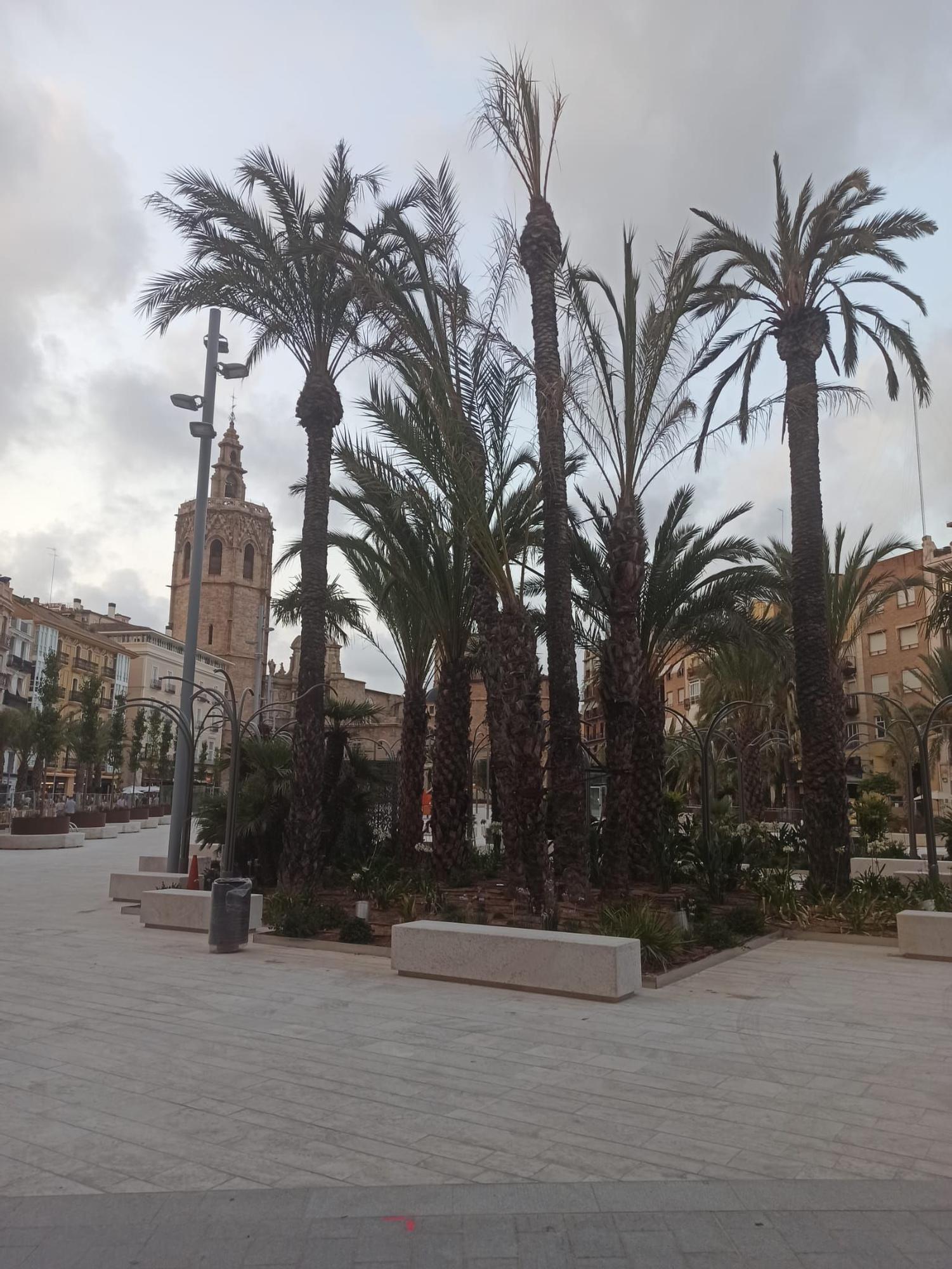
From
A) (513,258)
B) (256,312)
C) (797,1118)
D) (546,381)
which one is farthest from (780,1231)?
(256,312)

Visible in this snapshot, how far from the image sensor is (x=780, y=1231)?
3.45 metres

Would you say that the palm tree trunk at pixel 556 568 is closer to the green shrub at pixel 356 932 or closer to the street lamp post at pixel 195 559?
the green shrub at pixel 356 932

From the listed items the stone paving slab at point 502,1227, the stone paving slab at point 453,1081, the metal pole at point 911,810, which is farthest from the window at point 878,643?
the stone paving slab at point 502,1227

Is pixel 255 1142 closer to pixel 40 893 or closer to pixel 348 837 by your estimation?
pixel 348 837

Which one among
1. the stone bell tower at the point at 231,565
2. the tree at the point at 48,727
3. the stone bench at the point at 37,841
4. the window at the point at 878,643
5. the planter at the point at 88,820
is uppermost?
the stone bell tower at the point at 231,565

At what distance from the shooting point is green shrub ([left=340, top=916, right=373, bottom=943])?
34.1 feet

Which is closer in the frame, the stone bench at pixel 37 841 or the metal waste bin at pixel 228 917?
the metal waste bin at pixel 228 917

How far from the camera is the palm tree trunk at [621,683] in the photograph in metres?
12.0

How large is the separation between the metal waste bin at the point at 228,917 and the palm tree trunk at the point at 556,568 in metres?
3.85

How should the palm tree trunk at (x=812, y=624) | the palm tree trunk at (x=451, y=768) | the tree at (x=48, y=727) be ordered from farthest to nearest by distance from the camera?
the tree at (x=48, y=727)
the palm tree trunk at (x=451, y=768)
the palm tree trunk at (x=812, y=624)

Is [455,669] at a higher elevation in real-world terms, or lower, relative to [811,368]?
lower

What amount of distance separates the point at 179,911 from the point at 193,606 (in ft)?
17.4

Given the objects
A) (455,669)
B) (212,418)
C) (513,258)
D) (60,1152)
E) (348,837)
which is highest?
(513,258)

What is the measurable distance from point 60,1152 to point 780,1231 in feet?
10.2
